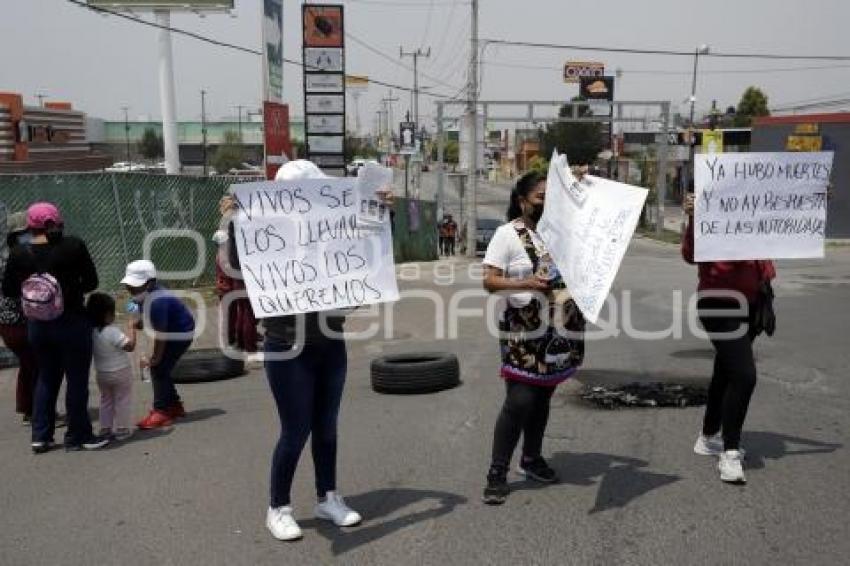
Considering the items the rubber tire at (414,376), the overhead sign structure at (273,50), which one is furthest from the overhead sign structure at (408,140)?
the rubber tire at (414,376)

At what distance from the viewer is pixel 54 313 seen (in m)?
5.50

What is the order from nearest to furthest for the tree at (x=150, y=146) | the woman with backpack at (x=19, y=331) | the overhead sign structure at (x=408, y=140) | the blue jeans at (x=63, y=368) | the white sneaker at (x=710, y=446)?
the white sneaker at (x=710, y=446) → the blue jeans at (x=63, y=368) → the woman with backpack at (x=19, y=331) → the overhead sign structure at (x=408, y=140) → the tree at (x=150, y=146)

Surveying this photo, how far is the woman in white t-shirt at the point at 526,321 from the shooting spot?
14.3 feet

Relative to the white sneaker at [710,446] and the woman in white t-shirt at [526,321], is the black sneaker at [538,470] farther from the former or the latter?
the white sneaker at [710,446]

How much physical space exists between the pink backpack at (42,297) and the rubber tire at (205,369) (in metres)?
2.45

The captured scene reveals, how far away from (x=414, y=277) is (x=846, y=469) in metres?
13.8

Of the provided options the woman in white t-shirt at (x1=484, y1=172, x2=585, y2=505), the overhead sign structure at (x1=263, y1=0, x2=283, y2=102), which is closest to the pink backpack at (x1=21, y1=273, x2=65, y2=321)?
the woman in white t-shirt at (x1=484, y1=172, x2=585, y2=505)

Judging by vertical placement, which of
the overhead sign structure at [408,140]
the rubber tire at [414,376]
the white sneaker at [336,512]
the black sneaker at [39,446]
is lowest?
the black sneaker at [39,446]

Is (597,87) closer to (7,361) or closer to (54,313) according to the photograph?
(7,361)

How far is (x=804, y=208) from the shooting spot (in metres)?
5.14

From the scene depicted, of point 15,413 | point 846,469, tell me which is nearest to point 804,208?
point 846,469

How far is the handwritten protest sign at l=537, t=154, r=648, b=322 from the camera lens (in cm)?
424

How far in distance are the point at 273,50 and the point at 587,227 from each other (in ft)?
57.3

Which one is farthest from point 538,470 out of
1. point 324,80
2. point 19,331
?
point 324,80
